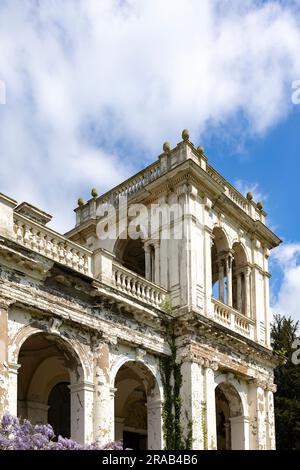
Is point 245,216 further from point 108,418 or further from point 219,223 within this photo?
point 108,418

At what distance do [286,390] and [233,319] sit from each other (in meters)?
Answer: 10.9

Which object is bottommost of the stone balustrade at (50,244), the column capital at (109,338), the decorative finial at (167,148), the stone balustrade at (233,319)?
the column capital at (109,338)

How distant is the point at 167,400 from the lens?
17.2 metres

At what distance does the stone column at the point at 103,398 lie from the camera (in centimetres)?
1478

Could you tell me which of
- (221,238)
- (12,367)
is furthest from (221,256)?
(12,367)

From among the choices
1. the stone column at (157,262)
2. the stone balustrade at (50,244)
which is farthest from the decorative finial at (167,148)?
the stone balustrade at (50,244)

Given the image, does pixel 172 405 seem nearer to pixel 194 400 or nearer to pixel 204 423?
pixel 194 400

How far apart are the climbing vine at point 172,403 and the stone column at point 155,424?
0.12m

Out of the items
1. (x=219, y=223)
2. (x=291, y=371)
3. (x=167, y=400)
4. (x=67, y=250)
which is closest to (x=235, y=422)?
(x=167, y=400)

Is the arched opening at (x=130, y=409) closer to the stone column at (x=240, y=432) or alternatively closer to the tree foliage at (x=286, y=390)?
the stone column at (x=240, y=432)

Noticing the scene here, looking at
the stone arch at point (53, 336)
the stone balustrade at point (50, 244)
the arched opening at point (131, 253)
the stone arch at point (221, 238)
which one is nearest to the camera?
the stone arch at point (53, 336)

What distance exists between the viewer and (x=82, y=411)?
14.7m
